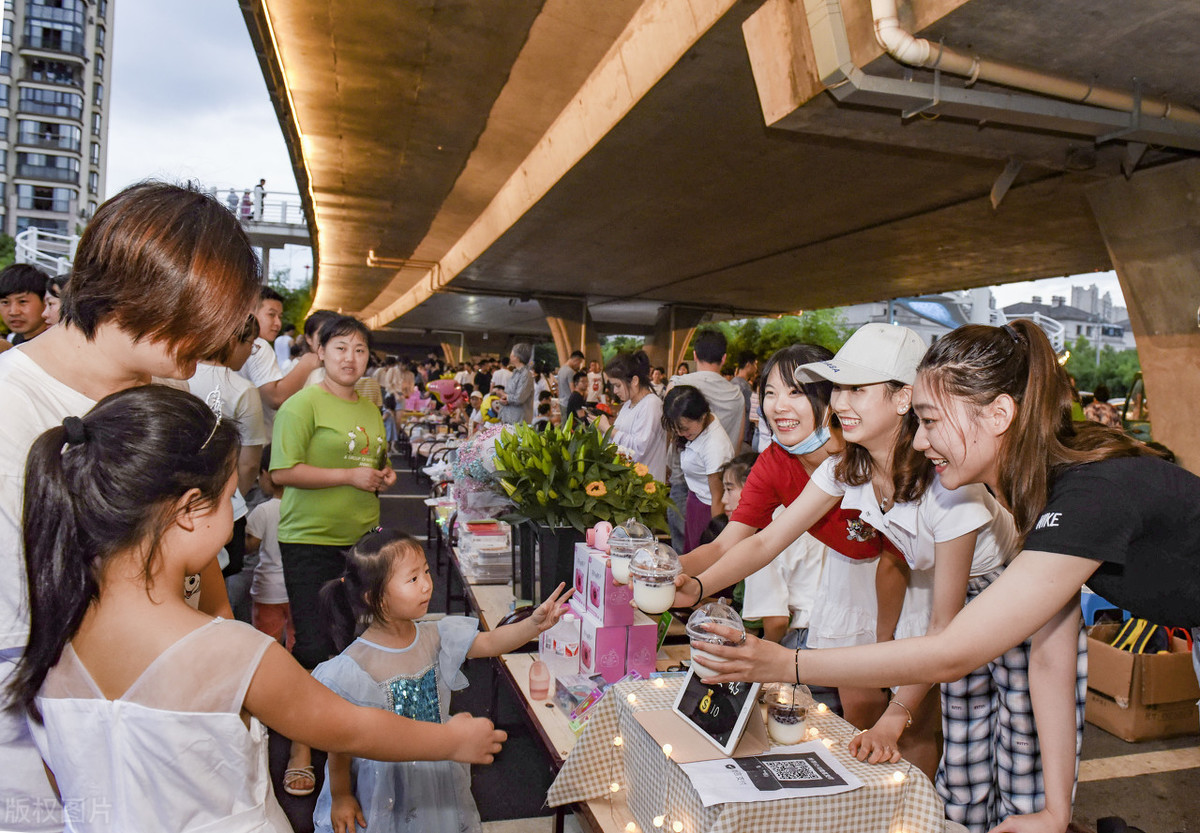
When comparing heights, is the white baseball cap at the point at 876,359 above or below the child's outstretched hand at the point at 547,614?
above

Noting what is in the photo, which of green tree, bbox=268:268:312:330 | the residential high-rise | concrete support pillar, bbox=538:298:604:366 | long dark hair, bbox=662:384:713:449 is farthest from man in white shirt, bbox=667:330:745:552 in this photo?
the residential high-rise

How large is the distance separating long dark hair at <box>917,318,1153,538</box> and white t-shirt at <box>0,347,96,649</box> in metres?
1.58

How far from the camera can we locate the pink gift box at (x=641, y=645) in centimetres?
225

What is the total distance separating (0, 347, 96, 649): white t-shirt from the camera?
108 cm

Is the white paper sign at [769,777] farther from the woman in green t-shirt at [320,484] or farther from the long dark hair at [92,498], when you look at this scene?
the woman in green t-shirt at [320,484]

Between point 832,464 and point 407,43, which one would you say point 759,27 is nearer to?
point 407,43

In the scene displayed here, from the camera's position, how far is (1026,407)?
1.50 metres

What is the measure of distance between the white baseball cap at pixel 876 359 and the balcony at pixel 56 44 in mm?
87755

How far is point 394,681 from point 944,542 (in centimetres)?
149

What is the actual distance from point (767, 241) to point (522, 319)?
23333mm

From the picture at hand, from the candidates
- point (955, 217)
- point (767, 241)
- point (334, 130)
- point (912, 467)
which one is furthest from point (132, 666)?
point (767, 241)

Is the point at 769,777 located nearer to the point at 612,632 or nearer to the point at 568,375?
the point at 612,632

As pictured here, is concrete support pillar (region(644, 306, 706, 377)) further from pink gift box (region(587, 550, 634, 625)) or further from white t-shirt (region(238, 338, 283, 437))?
pink gift box (region(587, 550, 634, 625))

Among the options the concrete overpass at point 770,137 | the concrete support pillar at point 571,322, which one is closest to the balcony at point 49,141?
the concrete support pillar at point 571,322
